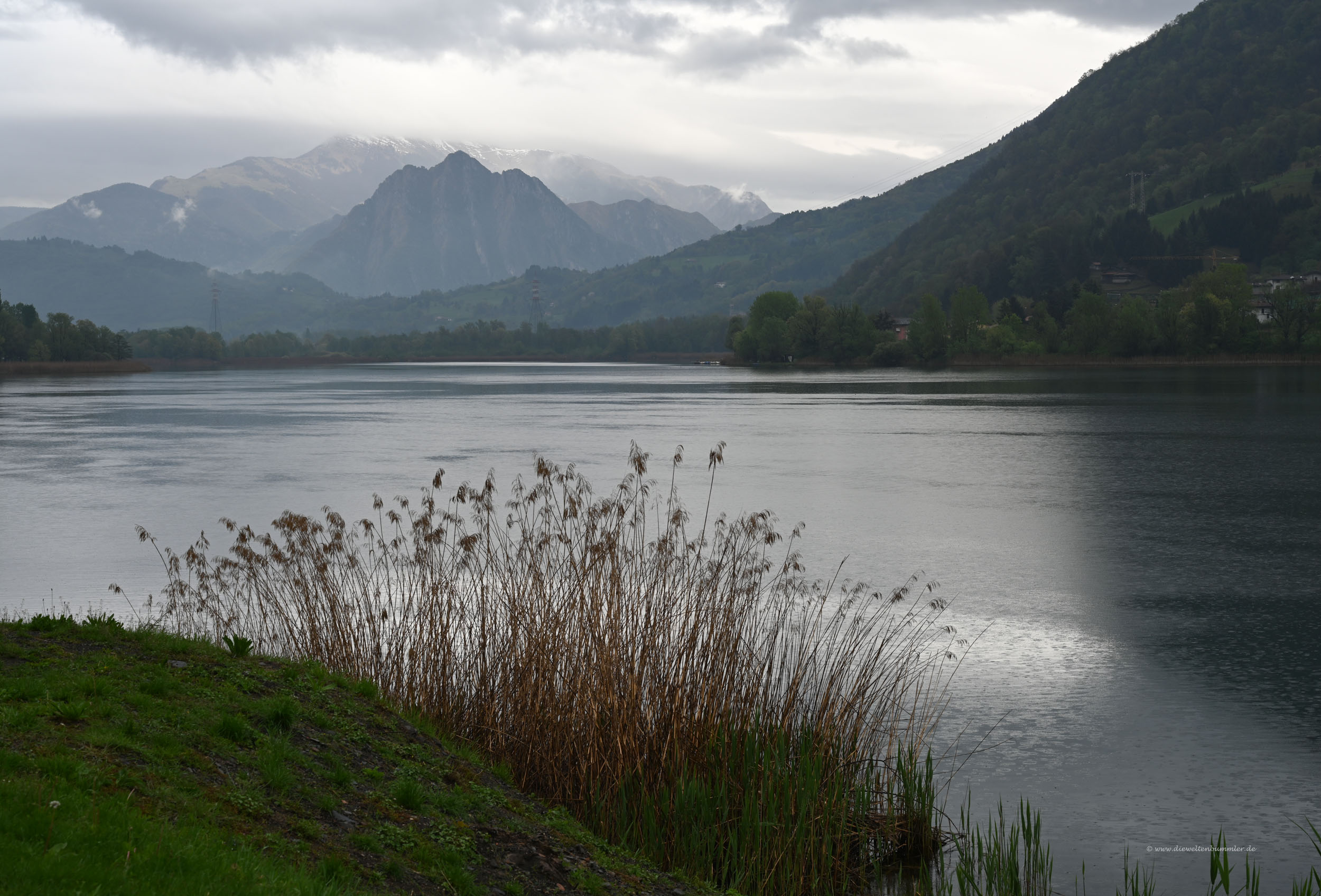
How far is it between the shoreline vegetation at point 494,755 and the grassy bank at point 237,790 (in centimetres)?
2

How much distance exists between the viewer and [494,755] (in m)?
10.8

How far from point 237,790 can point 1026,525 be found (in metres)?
22.0

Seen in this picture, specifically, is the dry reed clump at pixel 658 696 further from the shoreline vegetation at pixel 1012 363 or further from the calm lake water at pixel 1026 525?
the shoreline vegetation at pixel 1012 363

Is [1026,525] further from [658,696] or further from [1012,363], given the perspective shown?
[1012,363]

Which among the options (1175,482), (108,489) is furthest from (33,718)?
(1175,482)

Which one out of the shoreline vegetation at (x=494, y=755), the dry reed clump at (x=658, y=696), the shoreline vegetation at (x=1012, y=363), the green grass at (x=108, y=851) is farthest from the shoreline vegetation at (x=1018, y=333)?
the green grass at (x=108, y=851)

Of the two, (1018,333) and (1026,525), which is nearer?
(1026,525)

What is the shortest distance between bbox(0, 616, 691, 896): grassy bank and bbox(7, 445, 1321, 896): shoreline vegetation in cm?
2

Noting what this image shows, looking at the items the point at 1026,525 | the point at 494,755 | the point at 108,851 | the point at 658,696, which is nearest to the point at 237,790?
the point at 108,851

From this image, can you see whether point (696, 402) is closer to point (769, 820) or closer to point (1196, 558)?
point (1196, 558)

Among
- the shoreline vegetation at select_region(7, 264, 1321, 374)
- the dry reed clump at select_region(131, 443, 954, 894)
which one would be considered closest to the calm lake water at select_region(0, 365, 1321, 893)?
the dry reed clump at select_region(131, 443, 954, 894)

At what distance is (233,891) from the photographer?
18.3ft

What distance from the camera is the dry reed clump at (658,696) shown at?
9461 mm

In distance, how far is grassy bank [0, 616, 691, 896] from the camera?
5758 mm
